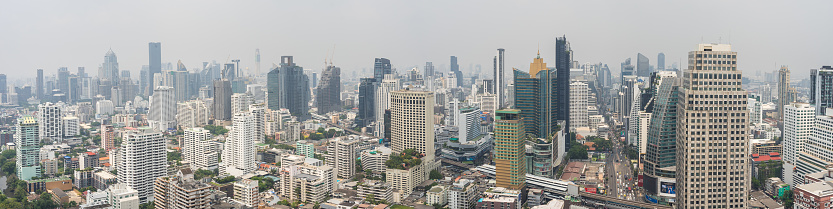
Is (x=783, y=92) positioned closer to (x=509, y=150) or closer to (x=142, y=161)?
(x=509, y=150)

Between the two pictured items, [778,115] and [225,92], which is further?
[225,92]

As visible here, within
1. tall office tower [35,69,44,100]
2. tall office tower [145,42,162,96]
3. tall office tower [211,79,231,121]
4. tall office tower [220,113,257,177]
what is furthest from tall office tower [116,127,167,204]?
tall office tower [145,42,162,96]

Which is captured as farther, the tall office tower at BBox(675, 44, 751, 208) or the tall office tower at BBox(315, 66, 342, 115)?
the tall office tower at BBox(315, 66, 342, 115)

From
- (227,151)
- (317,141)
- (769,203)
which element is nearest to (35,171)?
(227,151)

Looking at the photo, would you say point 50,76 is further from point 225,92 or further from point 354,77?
point 354,77

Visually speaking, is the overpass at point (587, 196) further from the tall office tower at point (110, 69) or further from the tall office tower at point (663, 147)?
the tall office tower at point (110, 69)

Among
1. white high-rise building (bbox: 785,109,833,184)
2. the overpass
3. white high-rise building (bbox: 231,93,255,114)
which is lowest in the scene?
the overpass

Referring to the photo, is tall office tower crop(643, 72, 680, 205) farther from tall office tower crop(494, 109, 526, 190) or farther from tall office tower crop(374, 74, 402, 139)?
tall office tower crop(374, 74, 402, 139)
